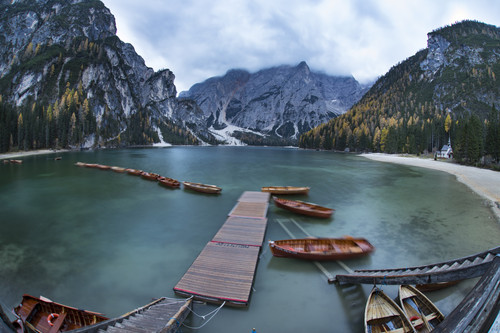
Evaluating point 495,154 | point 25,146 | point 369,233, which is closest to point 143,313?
point 369,233

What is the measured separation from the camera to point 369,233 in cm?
2380

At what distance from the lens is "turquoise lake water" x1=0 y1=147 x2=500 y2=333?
513 inches

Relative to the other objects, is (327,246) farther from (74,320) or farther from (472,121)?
(472,121)

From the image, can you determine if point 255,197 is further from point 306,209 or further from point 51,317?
point 51,317

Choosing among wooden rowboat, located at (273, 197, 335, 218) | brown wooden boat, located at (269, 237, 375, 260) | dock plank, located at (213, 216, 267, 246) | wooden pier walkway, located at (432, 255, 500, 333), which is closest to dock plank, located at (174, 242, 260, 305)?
dock plank, located at (213, 216, 267, 246)

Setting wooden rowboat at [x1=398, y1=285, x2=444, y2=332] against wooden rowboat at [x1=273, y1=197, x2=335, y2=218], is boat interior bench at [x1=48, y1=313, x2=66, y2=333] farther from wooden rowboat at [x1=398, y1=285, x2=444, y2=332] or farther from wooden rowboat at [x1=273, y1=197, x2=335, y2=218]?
wooden rowboat at [x1=273, y1=197, x2=335, y2=218]

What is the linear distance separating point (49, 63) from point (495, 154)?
289 metres

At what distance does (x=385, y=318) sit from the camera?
10.4 m

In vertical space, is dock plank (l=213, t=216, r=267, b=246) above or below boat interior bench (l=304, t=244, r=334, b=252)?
below

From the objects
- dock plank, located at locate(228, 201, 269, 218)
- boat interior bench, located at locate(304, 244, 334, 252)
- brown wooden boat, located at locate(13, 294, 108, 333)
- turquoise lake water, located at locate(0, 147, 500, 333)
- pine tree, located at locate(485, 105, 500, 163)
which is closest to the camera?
brown wooden boat, located at locate(13, 294, 108, 333)

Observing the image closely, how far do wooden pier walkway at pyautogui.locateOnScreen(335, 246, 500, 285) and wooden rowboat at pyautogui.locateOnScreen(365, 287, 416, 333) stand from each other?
1.29m

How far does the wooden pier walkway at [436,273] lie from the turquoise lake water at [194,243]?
1426 mm

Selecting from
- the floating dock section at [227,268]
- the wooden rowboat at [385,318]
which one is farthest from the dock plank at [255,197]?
the wooden rowboat at [385,318]

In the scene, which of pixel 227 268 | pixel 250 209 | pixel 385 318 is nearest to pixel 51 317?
pixel 227 268
